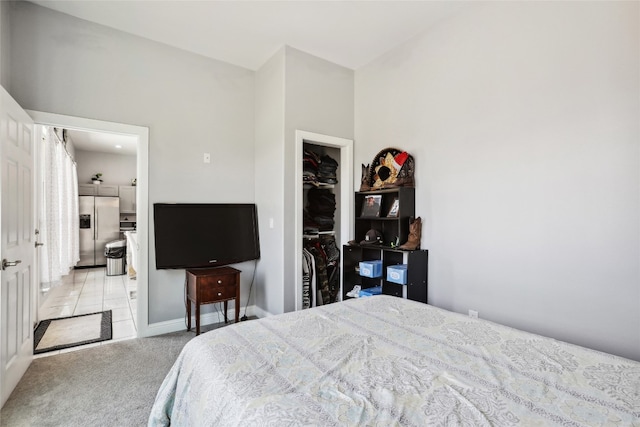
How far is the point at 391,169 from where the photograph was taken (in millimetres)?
3082

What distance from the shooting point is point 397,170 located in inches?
119

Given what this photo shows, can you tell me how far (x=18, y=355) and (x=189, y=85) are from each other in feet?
8.69

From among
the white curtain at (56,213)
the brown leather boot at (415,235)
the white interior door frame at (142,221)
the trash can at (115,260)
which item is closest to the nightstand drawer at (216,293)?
the white interior door frame at (142,221)

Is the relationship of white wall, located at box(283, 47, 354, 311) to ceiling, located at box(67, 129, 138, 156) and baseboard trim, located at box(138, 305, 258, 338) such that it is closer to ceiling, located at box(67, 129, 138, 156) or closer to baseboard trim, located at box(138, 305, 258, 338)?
baseboard trim, located at box(138, 305, 258, 338)

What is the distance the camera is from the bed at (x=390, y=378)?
94 centimetres

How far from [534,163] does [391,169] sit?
117cm

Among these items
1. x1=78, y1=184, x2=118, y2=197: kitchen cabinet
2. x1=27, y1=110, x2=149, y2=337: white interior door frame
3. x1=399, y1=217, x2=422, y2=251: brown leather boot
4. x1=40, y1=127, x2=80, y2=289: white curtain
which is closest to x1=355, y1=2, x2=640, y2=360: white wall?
x1=399, y1=217, x2=422, y2=251: brown leather boot

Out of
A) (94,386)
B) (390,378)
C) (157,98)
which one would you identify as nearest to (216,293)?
(94,386)

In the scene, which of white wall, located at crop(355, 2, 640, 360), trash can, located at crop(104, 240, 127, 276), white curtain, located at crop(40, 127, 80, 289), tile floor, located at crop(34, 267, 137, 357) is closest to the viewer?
white wall, located at crop(355, 2, 640, 360)

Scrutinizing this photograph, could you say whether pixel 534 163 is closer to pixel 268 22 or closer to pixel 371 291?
pixel 371 291

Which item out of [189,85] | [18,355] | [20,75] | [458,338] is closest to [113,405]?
[18,355]

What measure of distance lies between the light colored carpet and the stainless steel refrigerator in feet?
16.5

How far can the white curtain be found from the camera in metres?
4.45

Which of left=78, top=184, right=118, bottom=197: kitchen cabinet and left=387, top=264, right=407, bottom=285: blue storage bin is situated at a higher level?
left=78, top=184, right=118, bottom=197: kitchen cabinet
